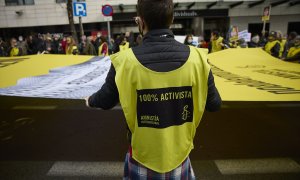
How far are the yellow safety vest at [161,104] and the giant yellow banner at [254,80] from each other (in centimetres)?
123

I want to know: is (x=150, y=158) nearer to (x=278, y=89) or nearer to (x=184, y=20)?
(x=278, y=89)

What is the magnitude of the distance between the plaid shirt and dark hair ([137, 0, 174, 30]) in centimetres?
87

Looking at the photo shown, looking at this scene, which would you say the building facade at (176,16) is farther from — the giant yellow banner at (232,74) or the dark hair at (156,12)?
the dark hair at (156,12)

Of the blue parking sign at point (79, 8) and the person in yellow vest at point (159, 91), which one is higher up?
the blue parking sign at point (79, 8)

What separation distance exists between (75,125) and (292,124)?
4.31 meters

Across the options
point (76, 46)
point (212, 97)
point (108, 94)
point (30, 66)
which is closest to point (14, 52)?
point (76, 46)

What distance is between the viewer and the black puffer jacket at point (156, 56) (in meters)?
1.44

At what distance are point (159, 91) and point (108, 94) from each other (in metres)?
0.31

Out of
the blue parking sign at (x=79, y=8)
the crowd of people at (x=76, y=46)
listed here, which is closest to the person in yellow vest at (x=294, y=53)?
the crowd of people at (x=76, y=46)

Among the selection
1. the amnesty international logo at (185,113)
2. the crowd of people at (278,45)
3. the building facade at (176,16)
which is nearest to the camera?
the amnesty international logo at (185,113)

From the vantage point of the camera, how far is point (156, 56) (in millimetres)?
1445

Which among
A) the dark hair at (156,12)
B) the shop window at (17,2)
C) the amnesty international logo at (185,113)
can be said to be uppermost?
the shop window at (17,2)

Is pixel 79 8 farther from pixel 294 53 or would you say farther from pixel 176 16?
pixel 176 16

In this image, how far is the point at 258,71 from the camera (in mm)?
4172
